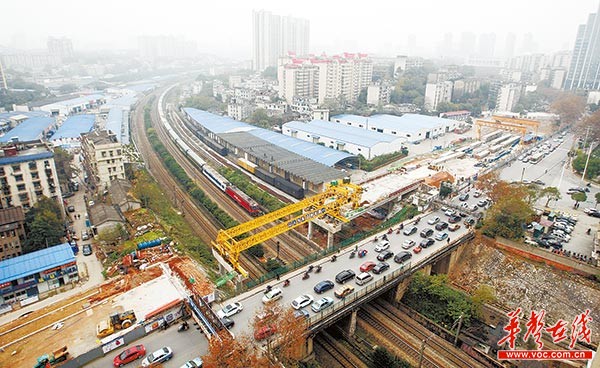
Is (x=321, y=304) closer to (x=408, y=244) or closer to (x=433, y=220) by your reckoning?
(x=408, y=244)

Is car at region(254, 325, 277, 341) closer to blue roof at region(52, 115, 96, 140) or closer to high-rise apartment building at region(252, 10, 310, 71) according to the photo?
blue roof at region(52, 115, 96, 140)

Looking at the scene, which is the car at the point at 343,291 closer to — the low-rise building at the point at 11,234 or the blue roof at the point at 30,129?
the low-rise building at the point at 11,234

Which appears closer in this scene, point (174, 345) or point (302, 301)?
point (174, 345)

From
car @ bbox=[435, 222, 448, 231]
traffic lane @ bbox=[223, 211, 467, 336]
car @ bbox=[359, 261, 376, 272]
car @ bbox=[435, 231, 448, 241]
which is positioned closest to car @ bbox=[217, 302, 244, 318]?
traffic lane @ bbox=[223, 211, 467, 336]

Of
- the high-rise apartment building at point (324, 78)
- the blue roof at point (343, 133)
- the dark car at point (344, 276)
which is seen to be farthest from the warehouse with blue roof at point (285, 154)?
the high-rise apartment building at point (324, 78)

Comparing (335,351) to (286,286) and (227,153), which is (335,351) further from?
(227,153)

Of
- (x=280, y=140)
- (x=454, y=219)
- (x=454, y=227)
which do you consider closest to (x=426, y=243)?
(x=454, y=227)
